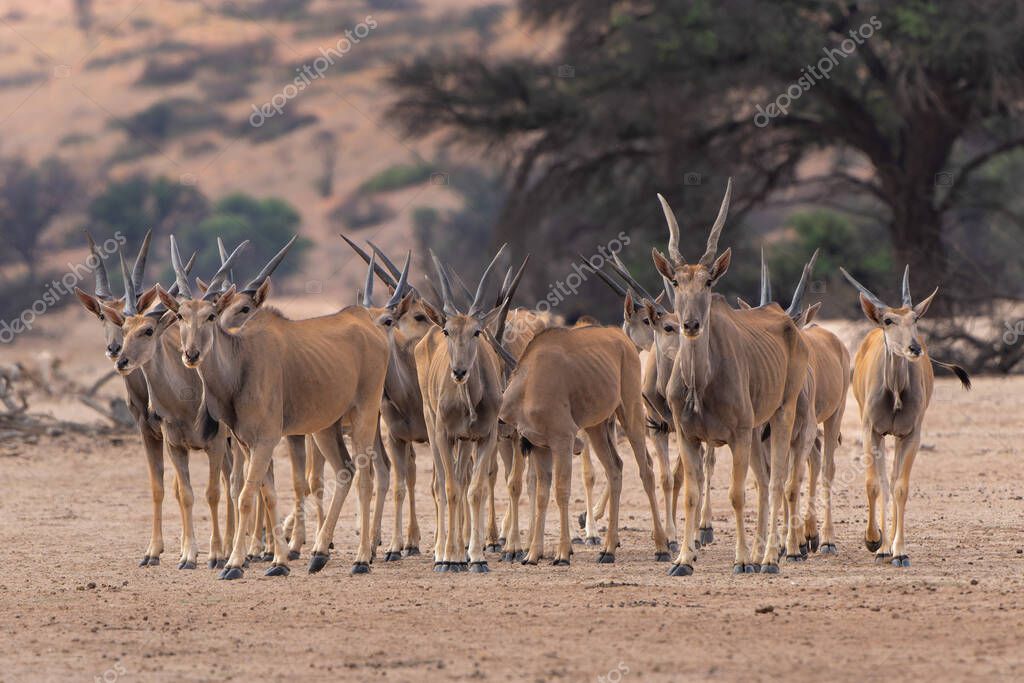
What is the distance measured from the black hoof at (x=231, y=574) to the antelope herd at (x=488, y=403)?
16 millimetres

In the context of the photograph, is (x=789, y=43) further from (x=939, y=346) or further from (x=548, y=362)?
(x=548, y=362)

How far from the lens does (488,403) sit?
1233 centimetres

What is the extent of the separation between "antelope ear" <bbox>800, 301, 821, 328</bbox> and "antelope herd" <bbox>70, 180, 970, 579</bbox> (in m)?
0.94

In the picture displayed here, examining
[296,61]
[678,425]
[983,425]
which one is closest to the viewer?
[678,425]

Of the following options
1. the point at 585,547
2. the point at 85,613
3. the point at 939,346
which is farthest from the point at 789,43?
the point at 85,613

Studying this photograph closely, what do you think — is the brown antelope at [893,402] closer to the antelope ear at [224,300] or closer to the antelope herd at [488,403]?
the antelope herd at [488,403]

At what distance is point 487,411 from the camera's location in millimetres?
12344

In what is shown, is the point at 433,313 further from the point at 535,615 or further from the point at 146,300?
the point at 535,615

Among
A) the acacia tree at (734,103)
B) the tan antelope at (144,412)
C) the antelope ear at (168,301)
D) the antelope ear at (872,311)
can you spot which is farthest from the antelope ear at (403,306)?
the acacia tree at (734,103)

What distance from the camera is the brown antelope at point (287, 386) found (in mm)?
11758

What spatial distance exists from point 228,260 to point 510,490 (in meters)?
2.59

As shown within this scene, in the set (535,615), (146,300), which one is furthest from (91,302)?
(535,615)

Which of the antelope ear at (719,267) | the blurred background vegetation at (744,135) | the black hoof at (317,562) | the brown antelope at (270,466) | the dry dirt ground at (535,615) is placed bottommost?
the dry dirt ground at (535,615)

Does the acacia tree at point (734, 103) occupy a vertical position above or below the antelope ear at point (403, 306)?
above
